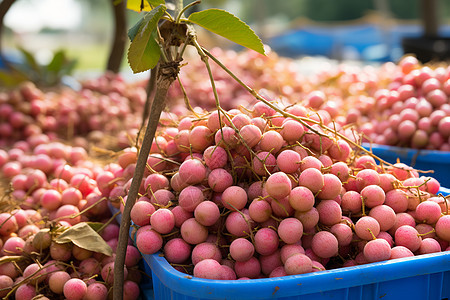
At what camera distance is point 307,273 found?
0.70 metres

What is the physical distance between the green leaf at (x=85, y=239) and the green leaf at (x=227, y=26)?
51 centimetres

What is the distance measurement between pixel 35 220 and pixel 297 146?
720 mm

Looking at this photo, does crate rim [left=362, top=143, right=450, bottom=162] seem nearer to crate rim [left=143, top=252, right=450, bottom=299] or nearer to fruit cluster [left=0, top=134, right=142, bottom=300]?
crate rim [left=143, top=252, right=450, bottom=299]

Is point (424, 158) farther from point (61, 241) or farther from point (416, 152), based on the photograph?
point (61, 241)

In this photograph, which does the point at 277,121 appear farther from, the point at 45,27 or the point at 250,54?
the point at 45,27

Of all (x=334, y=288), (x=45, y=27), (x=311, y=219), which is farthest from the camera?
(x=45, y=27)

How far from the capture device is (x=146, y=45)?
77cm

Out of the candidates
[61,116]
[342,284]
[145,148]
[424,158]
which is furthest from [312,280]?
[61,116]

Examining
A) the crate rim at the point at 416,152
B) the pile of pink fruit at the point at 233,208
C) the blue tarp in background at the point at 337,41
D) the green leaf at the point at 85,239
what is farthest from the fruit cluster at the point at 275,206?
the blue tarp in background at the point at 337,41

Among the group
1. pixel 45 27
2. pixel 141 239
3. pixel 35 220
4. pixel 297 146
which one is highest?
pixel 297 146

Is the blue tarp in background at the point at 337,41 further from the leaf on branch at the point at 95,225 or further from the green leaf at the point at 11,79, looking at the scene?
the leaf on branch at the point at 95,225

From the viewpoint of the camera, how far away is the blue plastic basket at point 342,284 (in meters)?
0.67

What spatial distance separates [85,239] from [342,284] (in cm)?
57

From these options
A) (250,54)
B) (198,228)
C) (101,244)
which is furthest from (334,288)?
(250,54)
